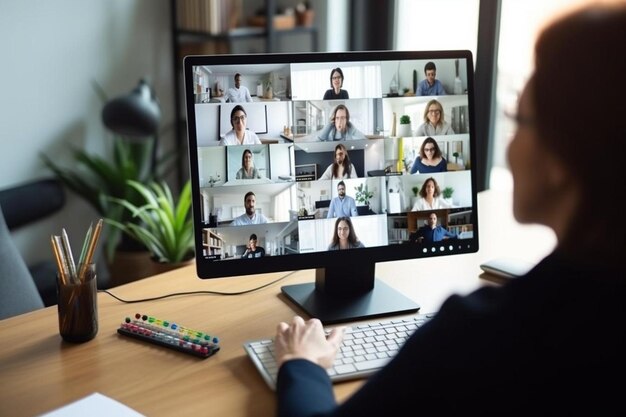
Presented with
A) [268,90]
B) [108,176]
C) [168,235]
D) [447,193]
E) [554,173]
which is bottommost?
[168,235]

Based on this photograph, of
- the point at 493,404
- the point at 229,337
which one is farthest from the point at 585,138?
the point at 229,337

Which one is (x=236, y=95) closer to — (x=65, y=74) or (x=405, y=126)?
(x=405, y=126)

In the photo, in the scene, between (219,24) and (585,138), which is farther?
(219,24)

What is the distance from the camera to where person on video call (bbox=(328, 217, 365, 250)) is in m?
1.45

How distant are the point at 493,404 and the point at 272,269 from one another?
2.15 feet

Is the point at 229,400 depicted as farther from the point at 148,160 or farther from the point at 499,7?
the point at 148,160

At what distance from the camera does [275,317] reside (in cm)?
146

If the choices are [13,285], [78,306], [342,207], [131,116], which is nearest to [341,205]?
[342,207]

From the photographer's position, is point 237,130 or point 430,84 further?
point 430,84

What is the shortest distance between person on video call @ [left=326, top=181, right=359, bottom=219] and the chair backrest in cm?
75

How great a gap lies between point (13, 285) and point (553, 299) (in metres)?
1.28

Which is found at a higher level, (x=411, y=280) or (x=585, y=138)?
(x=585, y=138)

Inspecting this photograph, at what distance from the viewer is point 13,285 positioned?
5.55ft

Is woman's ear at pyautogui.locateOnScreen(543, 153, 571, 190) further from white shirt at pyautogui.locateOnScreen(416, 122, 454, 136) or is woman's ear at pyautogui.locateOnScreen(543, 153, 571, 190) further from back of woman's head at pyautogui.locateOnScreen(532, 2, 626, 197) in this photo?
white shirt at pyautogui.locateOnScreen(416, 122, 454, 136)
